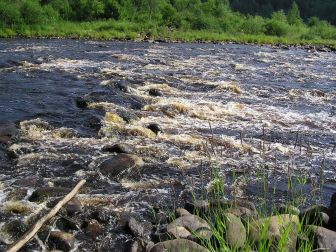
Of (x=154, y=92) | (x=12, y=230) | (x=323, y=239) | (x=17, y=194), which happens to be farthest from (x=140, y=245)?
(x=154, y=92)

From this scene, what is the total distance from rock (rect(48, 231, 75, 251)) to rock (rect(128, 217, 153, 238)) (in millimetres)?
1020

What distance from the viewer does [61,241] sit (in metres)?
7.19

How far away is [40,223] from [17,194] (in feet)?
5.63

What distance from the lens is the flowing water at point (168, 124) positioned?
9.48 meters

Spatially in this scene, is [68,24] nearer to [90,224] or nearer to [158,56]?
[158,56]

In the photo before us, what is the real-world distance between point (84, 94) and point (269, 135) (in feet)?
24.8

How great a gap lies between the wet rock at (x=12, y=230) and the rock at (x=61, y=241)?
616 millimetres

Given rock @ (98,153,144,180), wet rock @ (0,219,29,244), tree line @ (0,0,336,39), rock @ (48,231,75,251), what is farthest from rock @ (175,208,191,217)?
tree line @ (0,0,336,39)

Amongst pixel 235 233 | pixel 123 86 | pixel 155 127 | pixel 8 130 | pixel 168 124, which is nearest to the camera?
pixel 235 233

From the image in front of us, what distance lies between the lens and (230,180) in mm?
10070

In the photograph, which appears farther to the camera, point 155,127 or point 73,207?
point 155,127

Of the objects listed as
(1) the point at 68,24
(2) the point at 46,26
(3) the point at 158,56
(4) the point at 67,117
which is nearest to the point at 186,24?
(1) the point at 68,24

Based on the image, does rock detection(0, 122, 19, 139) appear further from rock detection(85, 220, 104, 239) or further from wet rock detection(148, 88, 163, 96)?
wet rock detection(148, 88, 163, 96)

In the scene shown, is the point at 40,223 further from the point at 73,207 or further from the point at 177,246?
the point at 177,246
